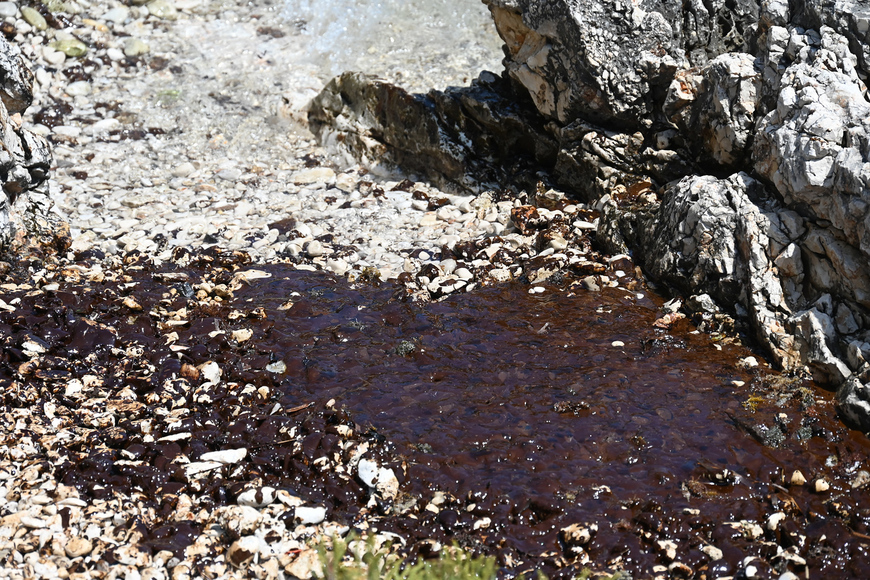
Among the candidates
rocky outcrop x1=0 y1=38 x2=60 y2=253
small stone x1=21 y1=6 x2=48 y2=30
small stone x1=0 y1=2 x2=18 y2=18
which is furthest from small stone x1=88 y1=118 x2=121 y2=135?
small stone x1=0 y1=2 x2=18 y2=18

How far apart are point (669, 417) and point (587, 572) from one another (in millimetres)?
1939

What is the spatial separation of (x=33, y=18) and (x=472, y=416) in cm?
1259

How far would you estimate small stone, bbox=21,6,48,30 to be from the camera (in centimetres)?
1331

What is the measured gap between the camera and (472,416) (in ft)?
19.8

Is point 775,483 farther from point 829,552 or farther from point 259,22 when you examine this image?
point 259,22

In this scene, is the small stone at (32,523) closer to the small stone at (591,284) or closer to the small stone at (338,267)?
the small stone at (338,267)

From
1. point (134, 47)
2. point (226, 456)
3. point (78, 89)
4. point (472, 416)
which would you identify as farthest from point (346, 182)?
point (226, 456)

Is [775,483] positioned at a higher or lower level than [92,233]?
higher

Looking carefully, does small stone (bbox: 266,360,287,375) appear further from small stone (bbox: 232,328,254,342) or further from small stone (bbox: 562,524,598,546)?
small stone (bbox: 562,524,598,546)

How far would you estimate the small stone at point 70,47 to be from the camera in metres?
13.1

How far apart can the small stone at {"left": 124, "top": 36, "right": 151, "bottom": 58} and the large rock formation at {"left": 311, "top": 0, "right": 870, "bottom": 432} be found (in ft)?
21.2

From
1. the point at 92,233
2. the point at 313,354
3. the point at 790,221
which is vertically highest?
the point at 790,221

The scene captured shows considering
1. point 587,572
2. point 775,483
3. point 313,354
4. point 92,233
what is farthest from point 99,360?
point 775,483

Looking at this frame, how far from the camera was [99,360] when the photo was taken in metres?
6.60
